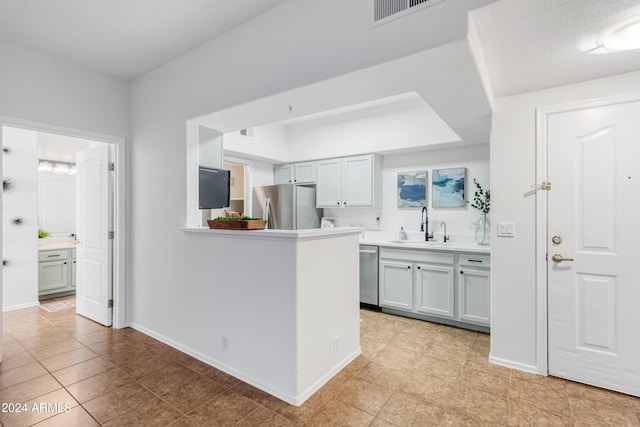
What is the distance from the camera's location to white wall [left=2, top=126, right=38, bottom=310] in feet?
13.1

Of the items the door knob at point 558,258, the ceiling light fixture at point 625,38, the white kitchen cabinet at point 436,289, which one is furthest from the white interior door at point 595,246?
the white kitchen cabinet at point 436,289

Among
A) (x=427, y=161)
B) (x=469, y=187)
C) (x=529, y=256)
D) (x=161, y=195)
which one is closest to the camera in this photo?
(x=529, y=256)

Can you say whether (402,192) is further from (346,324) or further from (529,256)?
(346,324)

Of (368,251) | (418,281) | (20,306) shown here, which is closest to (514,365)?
(418,281)

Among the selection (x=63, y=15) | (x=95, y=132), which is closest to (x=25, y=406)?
(x=95, y=132)

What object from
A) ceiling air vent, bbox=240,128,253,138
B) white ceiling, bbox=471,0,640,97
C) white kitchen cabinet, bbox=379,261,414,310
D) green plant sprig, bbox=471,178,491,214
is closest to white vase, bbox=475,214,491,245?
green plant sprig, bbox=471,178,491,214

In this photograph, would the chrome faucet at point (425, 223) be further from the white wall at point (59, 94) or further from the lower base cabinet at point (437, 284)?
the white wall at point (59, 94)

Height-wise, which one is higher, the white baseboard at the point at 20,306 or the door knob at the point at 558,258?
the door knob at the point at 558,258

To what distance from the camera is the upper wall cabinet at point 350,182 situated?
169 inches

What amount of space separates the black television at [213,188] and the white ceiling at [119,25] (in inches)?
45.6

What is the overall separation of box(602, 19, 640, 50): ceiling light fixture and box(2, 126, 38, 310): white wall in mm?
6068

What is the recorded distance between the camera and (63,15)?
2299mm

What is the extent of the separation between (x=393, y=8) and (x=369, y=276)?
2989mm

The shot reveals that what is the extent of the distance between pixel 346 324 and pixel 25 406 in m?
2.26
